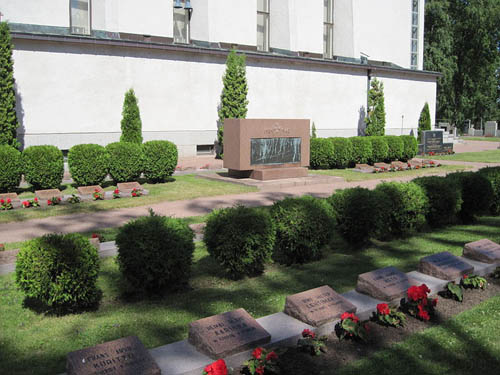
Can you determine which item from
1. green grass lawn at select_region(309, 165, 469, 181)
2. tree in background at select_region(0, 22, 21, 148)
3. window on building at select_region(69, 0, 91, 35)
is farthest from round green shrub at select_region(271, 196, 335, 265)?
window on building at select_region(69, 0, 91, 35)

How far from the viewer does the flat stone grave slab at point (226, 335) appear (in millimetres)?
4117

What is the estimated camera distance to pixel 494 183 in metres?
11.0

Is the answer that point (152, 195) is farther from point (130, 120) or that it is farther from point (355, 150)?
point (355, 150)

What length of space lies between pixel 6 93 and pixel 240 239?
1384 centimetres

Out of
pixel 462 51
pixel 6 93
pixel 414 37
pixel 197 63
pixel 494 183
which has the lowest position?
pixel 494 183

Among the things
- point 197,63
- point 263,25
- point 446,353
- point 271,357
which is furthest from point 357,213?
point 263,25

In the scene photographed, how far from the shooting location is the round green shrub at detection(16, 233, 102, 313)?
511 centimetres

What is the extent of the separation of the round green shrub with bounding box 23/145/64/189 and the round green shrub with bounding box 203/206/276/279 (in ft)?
27.8

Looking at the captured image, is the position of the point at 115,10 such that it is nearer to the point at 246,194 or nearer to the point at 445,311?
the point at 246,194

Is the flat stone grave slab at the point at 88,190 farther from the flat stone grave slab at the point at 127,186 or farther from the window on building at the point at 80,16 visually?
the window on building at the point at 80,16

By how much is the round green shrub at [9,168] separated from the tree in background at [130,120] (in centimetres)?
676

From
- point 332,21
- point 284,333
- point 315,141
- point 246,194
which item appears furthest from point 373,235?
point 332,21

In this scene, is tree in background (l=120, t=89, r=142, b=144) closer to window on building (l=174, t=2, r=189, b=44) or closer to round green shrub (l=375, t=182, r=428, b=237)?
window on building (l=174, t=2, r=189, b=44)

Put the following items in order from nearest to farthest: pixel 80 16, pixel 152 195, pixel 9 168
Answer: pixel 9 168 < pixel 152 195 < pixel 80 16
